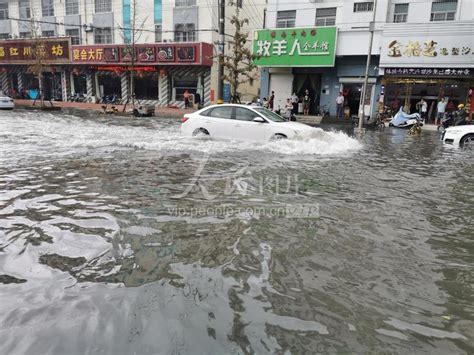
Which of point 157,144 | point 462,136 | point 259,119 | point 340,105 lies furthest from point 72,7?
point 462,136

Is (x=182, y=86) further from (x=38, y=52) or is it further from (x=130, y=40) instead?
(x=38, y=52)

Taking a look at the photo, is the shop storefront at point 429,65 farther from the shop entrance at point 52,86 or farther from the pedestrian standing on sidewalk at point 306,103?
the shop entrance at point 52,86

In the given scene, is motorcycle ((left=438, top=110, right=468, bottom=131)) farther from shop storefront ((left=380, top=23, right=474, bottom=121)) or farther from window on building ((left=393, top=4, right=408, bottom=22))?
window on building ((left=393, top=4, right=408, bottom=22))

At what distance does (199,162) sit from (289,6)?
64.1 ft

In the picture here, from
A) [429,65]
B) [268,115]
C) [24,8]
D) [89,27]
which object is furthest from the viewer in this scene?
[24,8]

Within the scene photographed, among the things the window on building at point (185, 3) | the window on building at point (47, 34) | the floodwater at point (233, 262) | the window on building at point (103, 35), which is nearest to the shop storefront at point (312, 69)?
the window on building at point (185, 3)

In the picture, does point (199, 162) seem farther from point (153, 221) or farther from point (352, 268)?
point (352, 268)

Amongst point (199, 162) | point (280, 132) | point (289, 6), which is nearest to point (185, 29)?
point (289, 6)

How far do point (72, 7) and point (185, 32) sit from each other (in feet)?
37.1

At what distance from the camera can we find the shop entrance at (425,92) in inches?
917

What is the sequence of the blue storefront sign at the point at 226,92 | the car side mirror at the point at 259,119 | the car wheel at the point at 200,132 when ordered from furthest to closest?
the blue storefront sign at the point at 226,92 < the car wheel at the point at 200,132 < the car side mirror at the point at 259,119

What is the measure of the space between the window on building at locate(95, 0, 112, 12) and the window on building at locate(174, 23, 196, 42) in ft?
21.1

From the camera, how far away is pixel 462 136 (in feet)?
44.7

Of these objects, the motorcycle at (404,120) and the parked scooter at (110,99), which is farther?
the parked scooter at (110,99)
